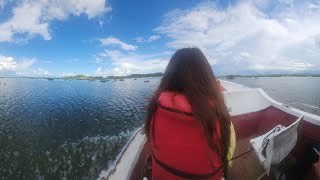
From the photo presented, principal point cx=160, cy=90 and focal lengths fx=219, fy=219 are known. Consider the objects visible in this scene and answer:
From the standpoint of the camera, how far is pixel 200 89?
202 centimetres

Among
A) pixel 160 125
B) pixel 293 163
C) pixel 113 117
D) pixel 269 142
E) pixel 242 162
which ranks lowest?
pixel 113 117

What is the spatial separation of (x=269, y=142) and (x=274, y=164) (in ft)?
1.77

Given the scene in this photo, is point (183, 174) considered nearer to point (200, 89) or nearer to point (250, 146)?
point (200, 89)

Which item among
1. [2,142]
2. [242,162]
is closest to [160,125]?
[242,162]

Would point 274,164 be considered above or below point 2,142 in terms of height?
above

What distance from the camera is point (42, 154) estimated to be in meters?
14.9

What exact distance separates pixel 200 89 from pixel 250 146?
4655mm

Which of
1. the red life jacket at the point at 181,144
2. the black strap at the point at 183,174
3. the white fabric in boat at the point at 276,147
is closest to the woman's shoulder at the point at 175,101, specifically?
the red life jacket at the point at 181,144

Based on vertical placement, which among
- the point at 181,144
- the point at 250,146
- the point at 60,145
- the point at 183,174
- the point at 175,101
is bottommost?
the point at 60,145

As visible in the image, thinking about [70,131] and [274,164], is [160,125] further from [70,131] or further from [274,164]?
[70,131]

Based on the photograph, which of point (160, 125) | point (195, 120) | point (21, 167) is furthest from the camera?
point (21, 167)

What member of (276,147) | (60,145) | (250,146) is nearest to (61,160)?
(60,145)

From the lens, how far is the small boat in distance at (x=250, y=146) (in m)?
4.20

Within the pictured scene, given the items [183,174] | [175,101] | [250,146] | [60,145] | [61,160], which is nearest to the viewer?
[175,101]
